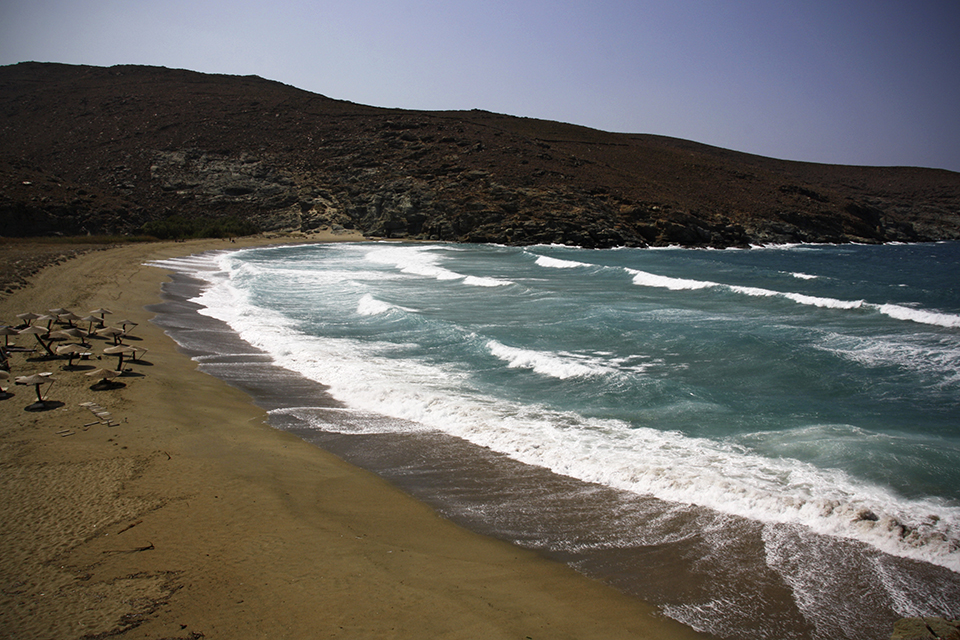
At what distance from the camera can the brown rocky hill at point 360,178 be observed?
48469 millimetres

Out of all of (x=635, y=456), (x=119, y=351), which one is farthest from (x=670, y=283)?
(x=119, y=351)

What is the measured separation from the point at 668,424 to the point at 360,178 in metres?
53.7

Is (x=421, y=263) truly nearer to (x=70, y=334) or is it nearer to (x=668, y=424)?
(x=70, y=334)

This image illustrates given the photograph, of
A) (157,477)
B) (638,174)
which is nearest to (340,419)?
(157,477)

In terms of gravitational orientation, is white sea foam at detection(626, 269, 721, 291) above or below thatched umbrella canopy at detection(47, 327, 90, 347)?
above

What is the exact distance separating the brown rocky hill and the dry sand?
41.4 meters

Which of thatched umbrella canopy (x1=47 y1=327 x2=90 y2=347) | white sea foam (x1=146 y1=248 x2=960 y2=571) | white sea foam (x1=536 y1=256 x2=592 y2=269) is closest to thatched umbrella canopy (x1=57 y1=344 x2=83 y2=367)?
thatched umbrella canopy (x1=47 y1=327 x2=90 y2=347)

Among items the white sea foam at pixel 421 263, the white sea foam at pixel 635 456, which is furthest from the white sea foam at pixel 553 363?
the white sea foam at pixel 421 263

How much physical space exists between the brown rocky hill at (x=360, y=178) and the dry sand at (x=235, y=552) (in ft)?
136

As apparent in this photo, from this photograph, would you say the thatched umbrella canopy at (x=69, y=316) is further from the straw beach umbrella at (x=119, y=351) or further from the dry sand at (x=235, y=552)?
the dry sand at (x=235, y=552)

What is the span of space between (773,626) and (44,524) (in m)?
6.25

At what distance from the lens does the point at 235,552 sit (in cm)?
487

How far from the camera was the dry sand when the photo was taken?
402 centimetres

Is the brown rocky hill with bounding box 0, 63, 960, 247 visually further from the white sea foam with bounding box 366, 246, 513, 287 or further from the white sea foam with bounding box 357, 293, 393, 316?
the white sea foam with bounding box 357, 293, 393, 316
